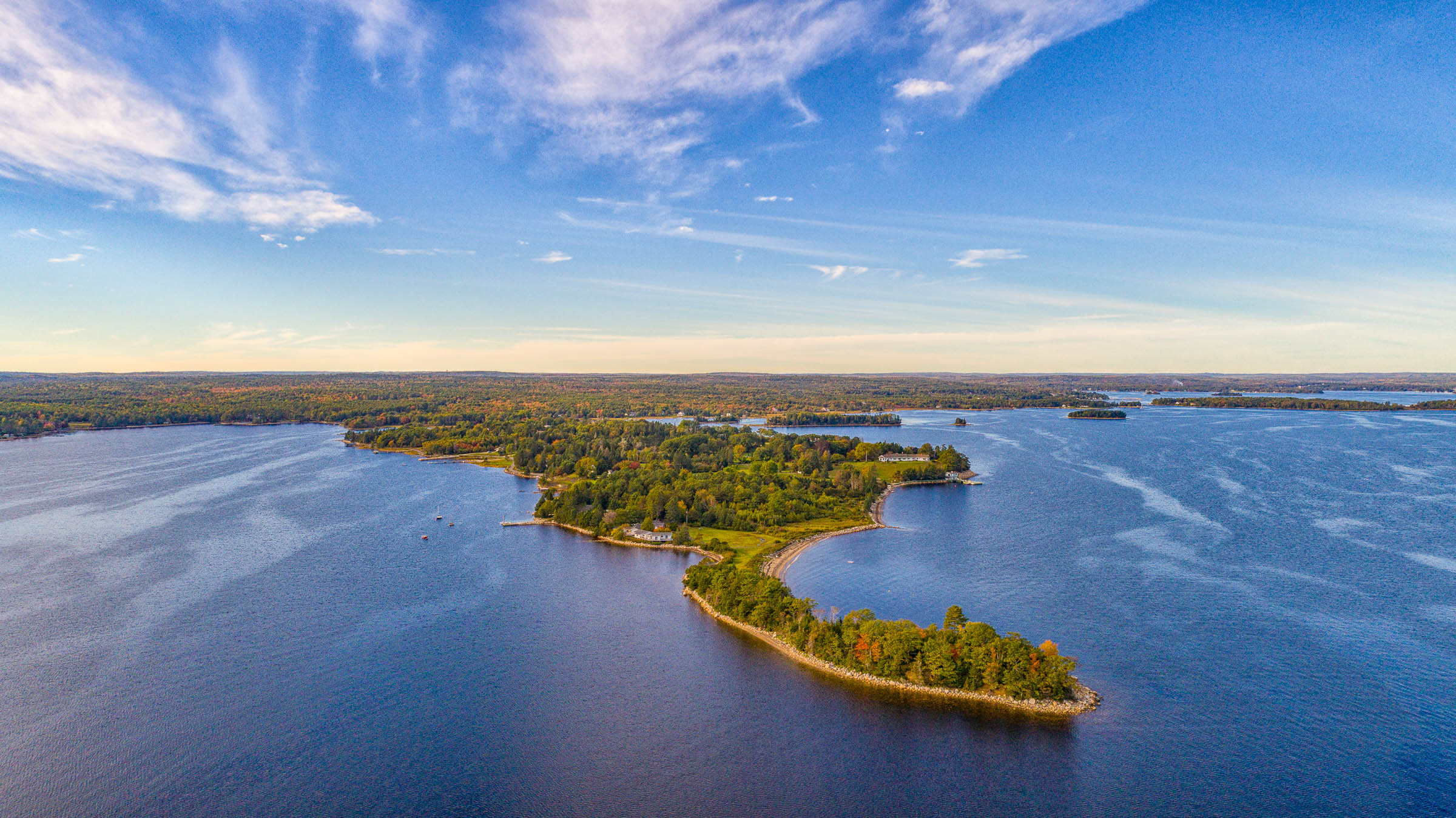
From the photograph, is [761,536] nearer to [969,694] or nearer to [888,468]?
[969,694]

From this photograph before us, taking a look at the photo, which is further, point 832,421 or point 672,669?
point 832,421

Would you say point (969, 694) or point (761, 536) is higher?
point (761, 536)

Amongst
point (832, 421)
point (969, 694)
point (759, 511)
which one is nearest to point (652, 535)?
point (759, 511)

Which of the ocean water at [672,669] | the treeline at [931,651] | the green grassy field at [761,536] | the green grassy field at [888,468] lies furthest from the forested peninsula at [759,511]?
the ocean water at [672,669]

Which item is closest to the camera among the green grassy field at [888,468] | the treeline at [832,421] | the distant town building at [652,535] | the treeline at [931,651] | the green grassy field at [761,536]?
the treeline at [931,651]

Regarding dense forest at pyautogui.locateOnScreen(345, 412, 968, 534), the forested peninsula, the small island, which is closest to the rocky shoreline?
the forested peninsula

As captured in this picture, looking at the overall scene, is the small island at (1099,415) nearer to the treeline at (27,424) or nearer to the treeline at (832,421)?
the treeline at (832,421)

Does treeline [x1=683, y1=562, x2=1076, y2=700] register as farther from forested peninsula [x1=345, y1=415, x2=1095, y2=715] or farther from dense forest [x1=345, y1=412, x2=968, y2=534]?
dense forest [x1=345, y1=412, x2=968, y2=534]
